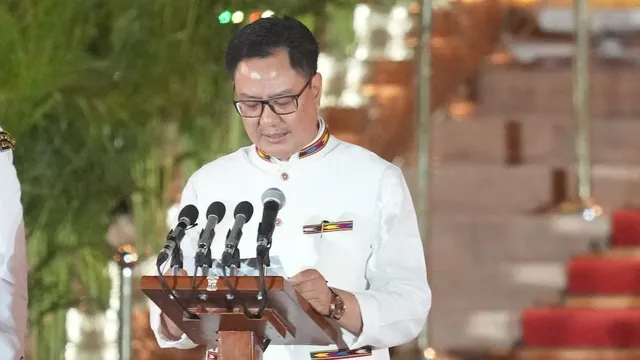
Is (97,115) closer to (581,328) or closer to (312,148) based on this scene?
(312,148)

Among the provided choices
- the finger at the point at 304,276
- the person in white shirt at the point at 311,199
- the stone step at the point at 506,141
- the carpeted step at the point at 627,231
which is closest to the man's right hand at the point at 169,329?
the person in white shirt at the point at 311,199

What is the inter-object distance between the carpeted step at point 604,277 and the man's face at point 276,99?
302cm

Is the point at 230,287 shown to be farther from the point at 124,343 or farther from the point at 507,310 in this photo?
the point at 507,310

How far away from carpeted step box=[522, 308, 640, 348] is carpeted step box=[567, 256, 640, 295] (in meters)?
0.17

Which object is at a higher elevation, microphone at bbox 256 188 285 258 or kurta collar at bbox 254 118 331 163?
kurta collar at bbox 254 118 331 163

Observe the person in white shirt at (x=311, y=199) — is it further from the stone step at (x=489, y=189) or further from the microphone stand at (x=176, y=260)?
the stone step at (x=489, y=189)

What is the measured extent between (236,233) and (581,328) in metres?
3.16

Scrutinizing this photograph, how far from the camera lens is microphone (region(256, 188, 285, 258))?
1.78 meters

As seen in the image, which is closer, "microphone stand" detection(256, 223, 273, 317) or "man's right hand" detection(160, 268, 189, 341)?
"microphone stand" detection(256, 223, 273, 317)

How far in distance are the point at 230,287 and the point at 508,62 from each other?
205 inches

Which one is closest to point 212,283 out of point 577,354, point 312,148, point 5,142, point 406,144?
point 312,148

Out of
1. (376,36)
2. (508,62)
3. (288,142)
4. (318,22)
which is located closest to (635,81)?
(508,62)

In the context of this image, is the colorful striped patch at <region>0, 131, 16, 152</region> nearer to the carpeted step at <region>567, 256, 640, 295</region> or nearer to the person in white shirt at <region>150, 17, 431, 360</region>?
the person in white shirt at <region>150, 17, 431, 360</region>

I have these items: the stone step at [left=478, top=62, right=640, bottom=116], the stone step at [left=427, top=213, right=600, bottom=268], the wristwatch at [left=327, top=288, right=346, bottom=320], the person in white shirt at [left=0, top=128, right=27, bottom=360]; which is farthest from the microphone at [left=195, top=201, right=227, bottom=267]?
the stone step at [left=478, top=62, right=640, bottom=116]
